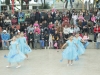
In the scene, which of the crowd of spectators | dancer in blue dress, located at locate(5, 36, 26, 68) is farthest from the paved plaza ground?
the crowd of spectators

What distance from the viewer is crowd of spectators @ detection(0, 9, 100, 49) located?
2098 cm

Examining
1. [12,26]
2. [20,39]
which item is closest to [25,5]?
[12,26]

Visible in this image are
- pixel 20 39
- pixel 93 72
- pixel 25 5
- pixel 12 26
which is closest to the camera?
pixel 93 72

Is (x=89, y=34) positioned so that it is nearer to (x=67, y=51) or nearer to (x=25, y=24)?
(x=25, y=24)

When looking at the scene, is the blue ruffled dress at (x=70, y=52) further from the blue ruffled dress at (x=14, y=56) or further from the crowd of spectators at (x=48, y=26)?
the crowd of spectators at (x=48, y=26)

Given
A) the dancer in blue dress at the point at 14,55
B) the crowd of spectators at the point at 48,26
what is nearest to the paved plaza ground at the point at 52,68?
the dancer in blue dress at the point at 14,55

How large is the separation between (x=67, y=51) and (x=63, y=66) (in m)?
0.73

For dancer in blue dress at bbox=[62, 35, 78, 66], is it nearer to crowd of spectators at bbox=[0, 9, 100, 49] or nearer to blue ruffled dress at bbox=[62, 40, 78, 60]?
blue ruffled dress at bbox=[62, 40, 78, 60]

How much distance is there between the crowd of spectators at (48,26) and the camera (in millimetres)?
20984

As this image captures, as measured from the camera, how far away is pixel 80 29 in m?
22.3

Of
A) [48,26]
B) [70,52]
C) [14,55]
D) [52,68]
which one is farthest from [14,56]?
[48,26]

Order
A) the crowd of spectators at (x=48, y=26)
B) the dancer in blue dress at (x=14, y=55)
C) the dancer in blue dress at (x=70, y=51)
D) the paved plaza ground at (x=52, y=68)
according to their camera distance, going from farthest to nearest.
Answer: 1. the crowd of spectators at (x=48, y=26)
2. the dancer in blue dress at (x=70, y=51)
3. the dancer in blue dress at (x=14, y=55)
4. the paved plaza ground at (x=52, y=68)

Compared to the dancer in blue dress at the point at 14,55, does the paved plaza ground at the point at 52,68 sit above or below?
below

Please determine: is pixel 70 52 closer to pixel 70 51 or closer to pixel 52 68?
pixel 70 51
